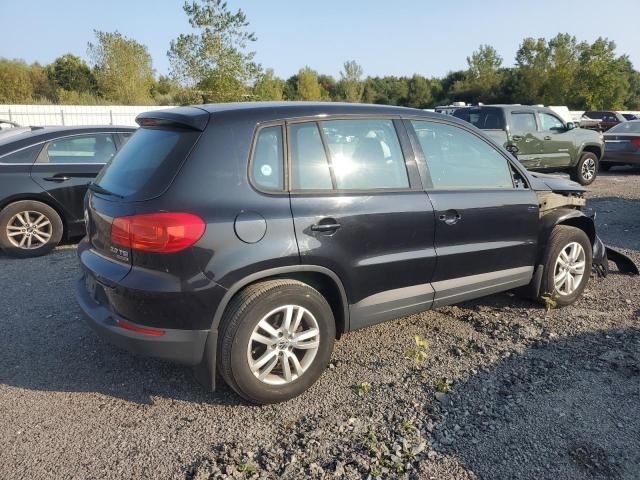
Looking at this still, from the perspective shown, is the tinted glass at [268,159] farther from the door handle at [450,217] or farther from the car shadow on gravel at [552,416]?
the car shadow on gravel at [552,416]

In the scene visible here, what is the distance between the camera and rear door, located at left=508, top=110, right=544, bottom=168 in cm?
1138

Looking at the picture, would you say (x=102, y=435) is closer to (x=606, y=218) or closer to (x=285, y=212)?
(x=285, y=212)

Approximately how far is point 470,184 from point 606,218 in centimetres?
570

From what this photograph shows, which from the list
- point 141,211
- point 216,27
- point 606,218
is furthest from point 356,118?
point 216,27

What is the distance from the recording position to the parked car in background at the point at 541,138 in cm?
1135

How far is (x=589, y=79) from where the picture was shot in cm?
4319

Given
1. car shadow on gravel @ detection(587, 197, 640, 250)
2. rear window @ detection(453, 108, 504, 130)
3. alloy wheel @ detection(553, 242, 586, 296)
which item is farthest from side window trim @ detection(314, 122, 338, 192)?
rear window @ detection(453, 108, 504, 130)

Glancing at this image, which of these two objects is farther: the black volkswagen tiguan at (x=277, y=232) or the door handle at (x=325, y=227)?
the door handle at (x=325, y=227)

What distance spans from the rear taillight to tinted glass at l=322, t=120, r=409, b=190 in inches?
38.7

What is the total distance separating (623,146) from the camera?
45.6 feet

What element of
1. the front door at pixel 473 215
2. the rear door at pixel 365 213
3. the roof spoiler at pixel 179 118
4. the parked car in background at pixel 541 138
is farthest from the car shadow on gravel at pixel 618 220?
Result: the roof spoiler at pixel 179 118

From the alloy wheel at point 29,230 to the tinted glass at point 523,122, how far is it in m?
9.43

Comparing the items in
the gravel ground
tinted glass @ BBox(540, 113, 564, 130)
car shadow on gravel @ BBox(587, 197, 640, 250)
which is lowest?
the gravel ground

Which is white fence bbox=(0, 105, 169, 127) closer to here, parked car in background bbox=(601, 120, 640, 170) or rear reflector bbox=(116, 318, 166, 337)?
parked car in background bbox=(601, 120, 640, 170)
